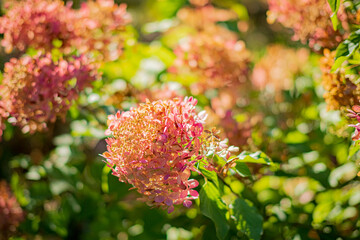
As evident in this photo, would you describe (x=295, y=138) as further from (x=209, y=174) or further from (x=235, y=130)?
(x=209, y=174)

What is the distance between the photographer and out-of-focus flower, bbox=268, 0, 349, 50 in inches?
39.6

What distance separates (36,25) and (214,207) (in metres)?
0.79

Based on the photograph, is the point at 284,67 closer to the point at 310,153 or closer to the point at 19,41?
the point at 310,153

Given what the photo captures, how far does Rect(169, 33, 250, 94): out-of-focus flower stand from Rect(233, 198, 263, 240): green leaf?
1.90 ft

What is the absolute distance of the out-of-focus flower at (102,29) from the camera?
1199mm

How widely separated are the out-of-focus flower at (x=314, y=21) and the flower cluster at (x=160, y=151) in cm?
50

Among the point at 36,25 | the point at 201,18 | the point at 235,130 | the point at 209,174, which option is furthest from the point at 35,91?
the point at 201,18

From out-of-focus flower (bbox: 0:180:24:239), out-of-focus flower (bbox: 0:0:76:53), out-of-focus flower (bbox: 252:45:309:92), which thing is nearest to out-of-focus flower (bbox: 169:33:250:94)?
out-of-focus flower (bbox: 252:45:309:92)

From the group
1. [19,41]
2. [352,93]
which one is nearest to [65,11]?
[19,41]

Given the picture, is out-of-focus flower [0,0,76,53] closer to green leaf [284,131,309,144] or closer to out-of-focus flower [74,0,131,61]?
out-of-focus flower [74,0,131,61]

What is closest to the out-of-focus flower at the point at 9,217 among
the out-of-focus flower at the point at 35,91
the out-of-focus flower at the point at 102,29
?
the out-of-focus flower at the point at 35,91

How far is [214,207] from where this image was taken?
791 mm

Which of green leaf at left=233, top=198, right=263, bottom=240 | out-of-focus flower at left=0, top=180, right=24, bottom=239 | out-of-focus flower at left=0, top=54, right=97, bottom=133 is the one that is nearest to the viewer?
green leaf at left=233, top=198, right=263, bottom=240

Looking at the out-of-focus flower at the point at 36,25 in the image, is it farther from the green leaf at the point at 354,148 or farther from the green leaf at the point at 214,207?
the green leaf at the point at 354,148
